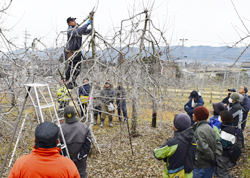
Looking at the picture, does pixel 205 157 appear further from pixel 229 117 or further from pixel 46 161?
pixel 46 161

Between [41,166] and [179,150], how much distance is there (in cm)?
160

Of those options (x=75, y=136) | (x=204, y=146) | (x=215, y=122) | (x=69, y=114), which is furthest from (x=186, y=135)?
(x=215, y=122)

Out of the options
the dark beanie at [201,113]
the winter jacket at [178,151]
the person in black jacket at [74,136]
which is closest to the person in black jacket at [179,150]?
the winter jacket at [178,151]

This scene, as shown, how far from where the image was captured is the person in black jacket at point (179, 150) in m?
2.32

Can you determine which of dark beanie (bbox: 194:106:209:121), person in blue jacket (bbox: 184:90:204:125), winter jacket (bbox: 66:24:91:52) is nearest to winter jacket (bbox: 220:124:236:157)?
dark beanie (bbox: 194:106:209:121)

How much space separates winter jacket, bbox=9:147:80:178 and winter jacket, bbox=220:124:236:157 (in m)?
2.85

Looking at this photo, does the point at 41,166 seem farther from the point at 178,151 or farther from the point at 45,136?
the point at 178,151

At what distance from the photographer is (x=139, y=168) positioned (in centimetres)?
476

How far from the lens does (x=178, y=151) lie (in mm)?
2318

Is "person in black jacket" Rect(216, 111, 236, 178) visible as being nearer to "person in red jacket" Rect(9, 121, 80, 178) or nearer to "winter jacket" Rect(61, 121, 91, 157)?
"winter jacket" Rect(61, 121, 91, 157)

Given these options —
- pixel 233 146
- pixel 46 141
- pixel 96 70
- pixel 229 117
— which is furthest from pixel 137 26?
pixel 46 141

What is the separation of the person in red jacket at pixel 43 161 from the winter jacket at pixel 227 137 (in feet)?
9.32

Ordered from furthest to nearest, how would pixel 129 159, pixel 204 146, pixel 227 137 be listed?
pixel 129 159 → pixel 227 137 → pixel 204 146

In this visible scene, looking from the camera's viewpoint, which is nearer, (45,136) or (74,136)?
(45,136)
